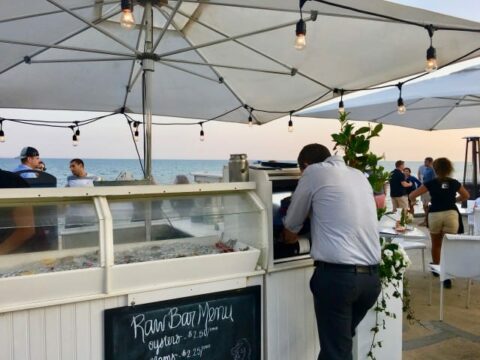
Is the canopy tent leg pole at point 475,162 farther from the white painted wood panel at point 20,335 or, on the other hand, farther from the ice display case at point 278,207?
the white painted wood panel at point 20,335

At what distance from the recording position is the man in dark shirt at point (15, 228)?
5.10ft

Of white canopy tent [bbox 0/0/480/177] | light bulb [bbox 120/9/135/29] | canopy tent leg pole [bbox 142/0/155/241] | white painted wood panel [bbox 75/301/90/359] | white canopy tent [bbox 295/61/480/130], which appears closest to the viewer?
white painted wood panel [bbox 75/301/90/359]

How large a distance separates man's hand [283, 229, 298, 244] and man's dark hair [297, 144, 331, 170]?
1.24ft

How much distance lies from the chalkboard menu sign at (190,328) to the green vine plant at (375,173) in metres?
0.77

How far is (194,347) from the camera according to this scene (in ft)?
5.99

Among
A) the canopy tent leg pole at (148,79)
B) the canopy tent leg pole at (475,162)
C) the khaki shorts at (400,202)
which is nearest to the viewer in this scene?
the canopy tent leg pole at (148,79)

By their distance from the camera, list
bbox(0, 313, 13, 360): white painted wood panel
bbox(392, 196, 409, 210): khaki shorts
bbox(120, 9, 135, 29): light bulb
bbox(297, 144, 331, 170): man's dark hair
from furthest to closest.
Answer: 1. bbox(392, 196, 409, 210): khaki shorts
2. bbox(120, 9, 135, 29): light bulb
3. bbox(297, 144, 331, 170): man's dark hair
4. bbox(0, 313, 13, 360): white painted wood panel

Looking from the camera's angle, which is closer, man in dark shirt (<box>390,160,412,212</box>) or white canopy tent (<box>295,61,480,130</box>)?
white canopy tent (<box>295,61,480,130</box>)

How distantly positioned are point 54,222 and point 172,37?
2.96 m

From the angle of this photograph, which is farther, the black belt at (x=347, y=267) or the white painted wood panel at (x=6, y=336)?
the black belt at (x=347, y=267)

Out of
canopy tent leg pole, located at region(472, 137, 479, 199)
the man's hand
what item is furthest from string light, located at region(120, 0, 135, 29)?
canopy tent leg pole, located at region(472, 137, 479, 199)

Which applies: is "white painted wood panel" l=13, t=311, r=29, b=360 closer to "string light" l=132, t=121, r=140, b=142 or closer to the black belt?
the black belt

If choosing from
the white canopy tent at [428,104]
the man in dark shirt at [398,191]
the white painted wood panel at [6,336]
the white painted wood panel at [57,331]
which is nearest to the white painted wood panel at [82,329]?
the white painted wood panel at [57,331]

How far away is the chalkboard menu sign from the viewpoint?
1.67 metres
